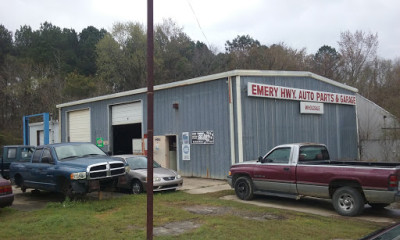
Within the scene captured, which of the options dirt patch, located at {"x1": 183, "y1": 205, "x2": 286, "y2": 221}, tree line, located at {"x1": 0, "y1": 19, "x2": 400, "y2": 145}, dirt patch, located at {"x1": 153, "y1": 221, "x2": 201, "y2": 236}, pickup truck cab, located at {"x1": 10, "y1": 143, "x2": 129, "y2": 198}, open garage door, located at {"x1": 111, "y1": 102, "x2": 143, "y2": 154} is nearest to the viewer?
dirt patch, located at {"x1": 153, "y1": 221, "x2": 201, "y2": 236}

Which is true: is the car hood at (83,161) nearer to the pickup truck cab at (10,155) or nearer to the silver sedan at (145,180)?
the silver sedan at (145,180)

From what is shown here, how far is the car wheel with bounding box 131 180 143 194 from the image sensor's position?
493 inches

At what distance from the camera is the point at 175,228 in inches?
299

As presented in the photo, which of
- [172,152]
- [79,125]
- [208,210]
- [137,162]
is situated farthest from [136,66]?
[208,210]

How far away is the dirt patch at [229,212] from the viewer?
870 cm

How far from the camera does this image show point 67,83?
47.2 metres

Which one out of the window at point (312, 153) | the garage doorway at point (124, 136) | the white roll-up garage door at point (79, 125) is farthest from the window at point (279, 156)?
the white roll-up garage door at point (79, 125)

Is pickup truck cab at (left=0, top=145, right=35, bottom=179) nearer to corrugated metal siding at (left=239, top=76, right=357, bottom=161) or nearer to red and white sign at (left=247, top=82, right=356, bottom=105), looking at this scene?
corrugated metal siding at (left=239, top=76, right=357, bottom=161)

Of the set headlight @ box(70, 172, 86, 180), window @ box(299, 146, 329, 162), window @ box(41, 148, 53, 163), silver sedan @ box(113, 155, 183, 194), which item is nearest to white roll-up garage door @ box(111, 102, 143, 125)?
silver sedan @ box(113, 155, 183, 194)

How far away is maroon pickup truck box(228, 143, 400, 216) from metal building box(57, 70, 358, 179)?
4.41m

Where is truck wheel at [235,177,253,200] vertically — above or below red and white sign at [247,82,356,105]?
below

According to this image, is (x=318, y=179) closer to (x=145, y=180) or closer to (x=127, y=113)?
(x=145, y=180)

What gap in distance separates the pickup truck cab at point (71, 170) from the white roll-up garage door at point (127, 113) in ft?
29.6

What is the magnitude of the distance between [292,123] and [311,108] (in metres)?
1.82
